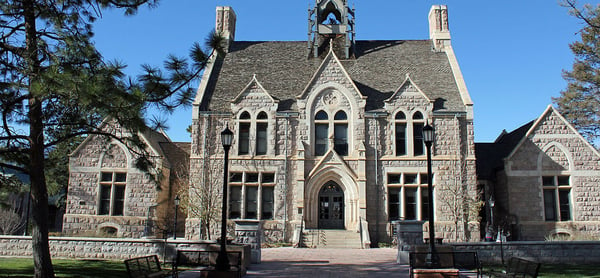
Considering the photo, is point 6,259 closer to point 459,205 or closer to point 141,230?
point 141,230

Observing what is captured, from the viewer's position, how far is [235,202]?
1014 inches

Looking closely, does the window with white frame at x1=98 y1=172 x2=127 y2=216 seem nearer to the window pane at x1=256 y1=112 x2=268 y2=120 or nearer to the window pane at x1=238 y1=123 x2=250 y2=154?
the window pane at x1=238 y1=123 x2=250 y2=154

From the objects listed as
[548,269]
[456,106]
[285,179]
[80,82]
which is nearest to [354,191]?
[285,179]

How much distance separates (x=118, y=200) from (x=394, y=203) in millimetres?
14691

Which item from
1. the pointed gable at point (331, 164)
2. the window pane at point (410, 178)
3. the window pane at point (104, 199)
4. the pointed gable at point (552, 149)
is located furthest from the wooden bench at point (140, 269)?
the pointed gable at point (552, 149)

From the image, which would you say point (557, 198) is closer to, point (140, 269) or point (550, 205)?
point (550, 205)

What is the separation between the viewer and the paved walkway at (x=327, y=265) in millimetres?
13578

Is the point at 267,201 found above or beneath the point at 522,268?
above

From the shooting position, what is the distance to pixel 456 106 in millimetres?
25891

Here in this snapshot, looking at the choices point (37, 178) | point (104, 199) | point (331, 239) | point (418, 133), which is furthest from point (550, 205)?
point (37, 178)

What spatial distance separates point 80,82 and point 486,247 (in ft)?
45.7

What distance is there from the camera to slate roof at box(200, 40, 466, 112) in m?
26.8

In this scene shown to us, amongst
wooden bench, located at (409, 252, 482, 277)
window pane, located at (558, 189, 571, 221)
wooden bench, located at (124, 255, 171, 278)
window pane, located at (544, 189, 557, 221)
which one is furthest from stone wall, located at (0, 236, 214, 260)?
window pane, located at (558, 189, 571, 221)

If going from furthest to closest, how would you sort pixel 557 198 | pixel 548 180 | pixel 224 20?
1. pixel 224 20
2. pixel 548 180
3. pixel 557 198
